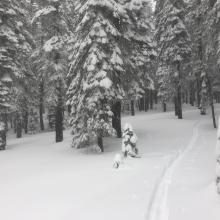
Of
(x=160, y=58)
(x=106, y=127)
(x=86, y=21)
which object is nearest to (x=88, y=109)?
(x=106, y=127)

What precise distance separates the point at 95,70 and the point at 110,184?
8.06m

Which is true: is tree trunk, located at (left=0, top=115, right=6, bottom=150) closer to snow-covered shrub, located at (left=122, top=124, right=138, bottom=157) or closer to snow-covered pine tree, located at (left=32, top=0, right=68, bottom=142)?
snow-covered pine tree, located at (left=32, top=0, right=68, bottom=142)

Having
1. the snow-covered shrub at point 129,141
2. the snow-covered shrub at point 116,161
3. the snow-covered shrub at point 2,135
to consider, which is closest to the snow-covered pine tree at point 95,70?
the snow-covered shrub at point 129,141

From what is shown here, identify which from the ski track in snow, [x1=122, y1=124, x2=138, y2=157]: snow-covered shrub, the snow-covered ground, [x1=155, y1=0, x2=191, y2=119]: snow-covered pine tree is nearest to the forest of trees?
[x1=155, y1=0, x2=191, y2=119]: snow-covered pine tree

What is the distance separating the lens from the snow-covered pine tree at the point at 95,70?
17.9 metres

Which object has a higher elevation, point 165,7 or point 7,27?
point 165,7

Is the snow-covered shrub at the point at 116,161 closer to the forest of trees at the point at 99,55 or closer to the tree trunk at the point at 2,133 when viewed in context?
the forest of trees at the point at 99,55

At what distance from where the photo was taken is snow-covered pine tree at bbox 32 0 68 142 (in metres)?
23.8

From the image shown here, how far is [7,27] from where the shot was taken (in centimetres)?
2409

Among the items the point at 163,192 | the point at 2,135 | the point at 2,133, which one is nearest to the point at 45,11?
the point at 2,133

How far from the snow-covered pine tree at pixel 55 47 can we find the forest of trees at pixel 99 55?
0.07m

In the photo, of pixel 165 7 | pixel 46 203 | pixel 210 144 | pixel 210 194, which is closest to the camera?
pixel 210 194

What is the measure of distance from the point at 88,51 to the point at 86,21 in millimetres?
1705

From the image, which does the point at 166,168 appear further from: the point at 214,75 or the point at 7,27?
the point at 214,75
